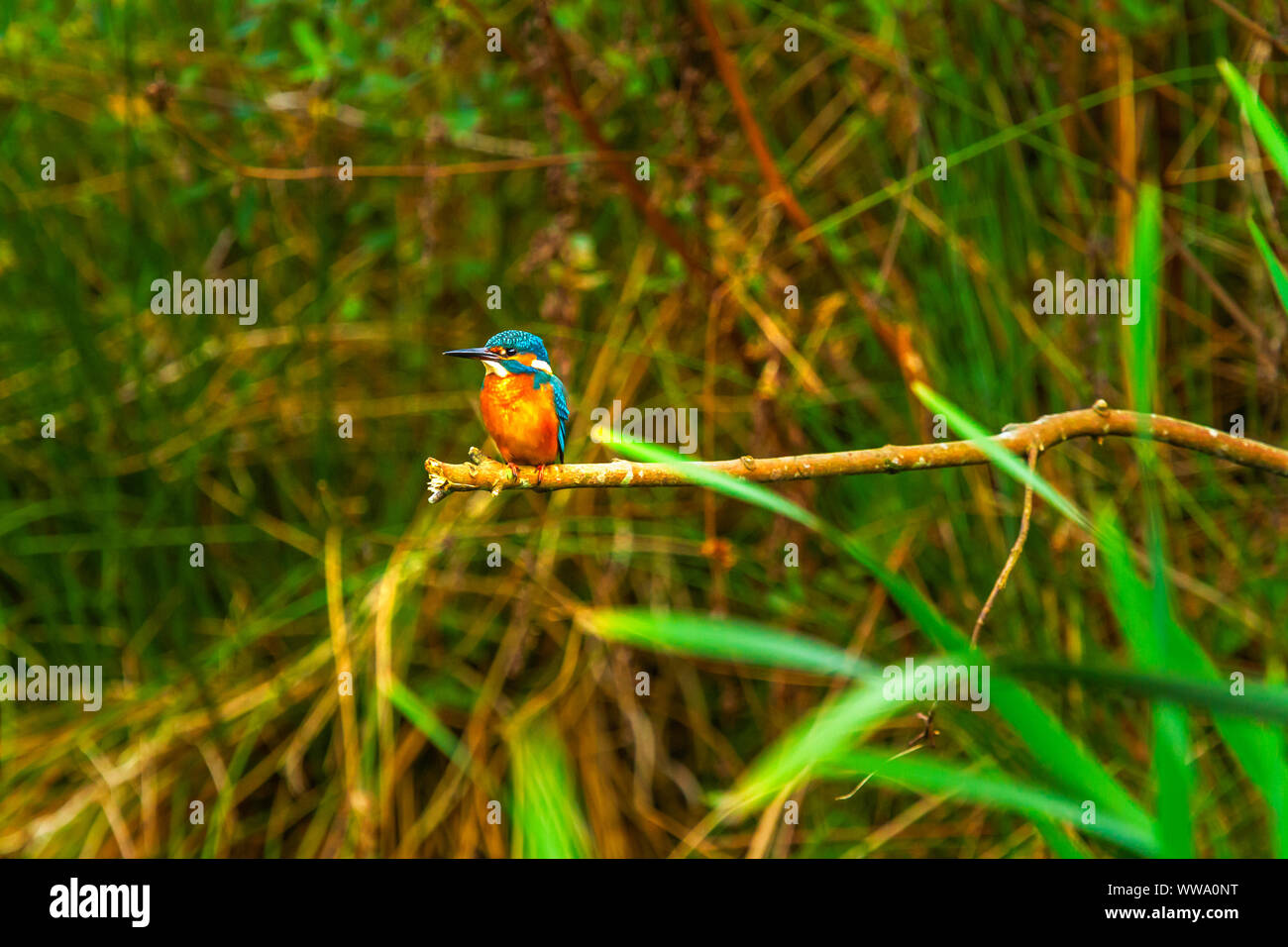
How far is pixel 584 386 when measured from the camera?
295 centimetres

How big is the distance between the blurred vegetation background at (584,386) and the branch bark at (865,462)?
0.82m

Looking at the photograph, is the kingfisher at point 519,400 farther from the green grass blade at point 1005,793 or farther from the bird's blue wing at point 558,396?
the green grass blade at point 1005,793

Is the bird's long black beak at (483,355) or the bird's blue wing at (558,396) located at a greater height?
the bird's long black beak at (483,355)

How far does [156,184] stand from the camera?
11.0ft

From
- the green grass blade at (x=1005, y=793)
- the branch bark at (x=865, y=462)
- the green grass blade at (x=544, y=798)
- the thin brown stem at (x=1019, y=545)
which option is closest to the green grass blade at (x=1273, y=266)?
the branch bark at (x=865, y=462)

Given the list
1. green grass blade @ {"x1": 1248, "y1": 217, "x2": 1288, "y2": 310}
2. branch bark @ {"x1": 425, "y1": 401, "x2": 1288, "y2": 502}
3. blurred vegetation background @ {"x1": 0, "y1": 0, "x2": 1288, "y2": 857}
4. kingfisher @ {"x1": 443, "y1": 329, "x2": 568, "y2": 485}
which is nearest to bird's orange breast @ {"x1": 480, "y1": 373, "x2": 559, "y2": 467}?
kingfisher @ {"x1": 443, "y1": 329, "x2": 568, "y2": 485}

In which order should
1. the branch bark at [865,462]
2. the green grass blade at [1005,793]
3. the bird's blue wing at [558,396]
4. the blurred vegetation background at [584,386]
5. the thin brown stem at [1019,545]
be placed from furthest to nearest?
the blurred vegetation background at [584,386] → the bird's blue wing at [558,396] → the branch bark at [865,462] → the thin brown stem at [1019,545] → the green grass blade at [1005,793]

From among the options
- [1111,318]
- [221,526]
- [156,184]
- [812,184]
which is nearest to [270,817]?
[221,526]

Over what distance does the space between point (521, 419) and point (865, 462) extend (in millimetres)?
578

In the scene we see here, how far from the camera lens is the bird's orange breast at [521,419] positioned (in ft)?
5.40

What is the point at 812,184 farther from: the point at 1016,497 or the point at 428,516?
the point at 428,516

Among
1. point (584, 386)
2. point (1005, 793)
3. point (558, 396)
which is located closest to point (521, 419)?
point (558, 396)

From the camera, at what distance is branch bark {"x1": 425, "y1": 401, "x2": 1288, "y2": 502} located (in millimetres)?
1244

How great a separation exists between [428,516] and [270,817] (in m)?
0.85
